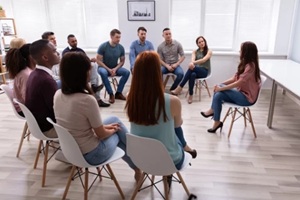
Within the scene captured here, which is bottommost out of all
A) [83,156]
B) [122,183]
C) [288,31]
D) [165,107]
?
→ [122,183]

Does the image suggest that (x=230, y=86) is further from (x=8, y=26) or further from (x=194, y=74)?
(x=8, y=26)

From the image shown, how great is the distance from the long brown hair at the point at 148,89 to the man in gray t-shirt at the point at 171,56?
10.9ft

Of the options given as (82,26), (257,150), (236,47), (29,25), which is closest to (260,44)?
(236,47)

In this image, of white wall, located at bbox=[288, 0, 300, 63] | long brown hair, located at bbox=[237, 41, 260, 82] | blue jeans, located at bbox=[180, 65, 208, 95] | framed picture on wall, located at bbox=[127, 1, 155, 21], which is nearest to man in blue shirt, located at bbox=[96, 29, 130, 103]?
framed picture on wall, located at bbox=[127, 1, 155, 21]

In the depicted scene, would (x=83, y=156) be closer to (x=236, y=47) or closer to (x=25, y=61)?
(x=25, y=61)

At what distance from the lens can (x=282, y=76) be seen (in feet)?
11.1

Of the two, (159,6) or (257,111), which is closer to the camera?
(257,111)

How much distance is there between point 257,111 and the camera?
414cm

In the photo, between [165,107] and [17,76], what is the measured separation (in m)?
1.82

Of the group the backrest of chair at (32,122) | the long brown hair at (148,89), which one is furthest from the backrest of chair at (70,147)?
the long brown hair at (148,89)

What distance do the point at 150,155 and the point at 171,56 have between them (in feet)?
12.0

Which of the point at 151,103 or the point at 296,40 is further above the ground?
the point at 296,40

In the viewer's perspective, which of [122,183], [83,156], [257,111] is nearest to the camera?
[83,156]

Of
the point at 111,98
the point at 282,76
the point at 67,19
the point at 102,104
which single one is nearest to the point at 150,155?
the point at 282,76
